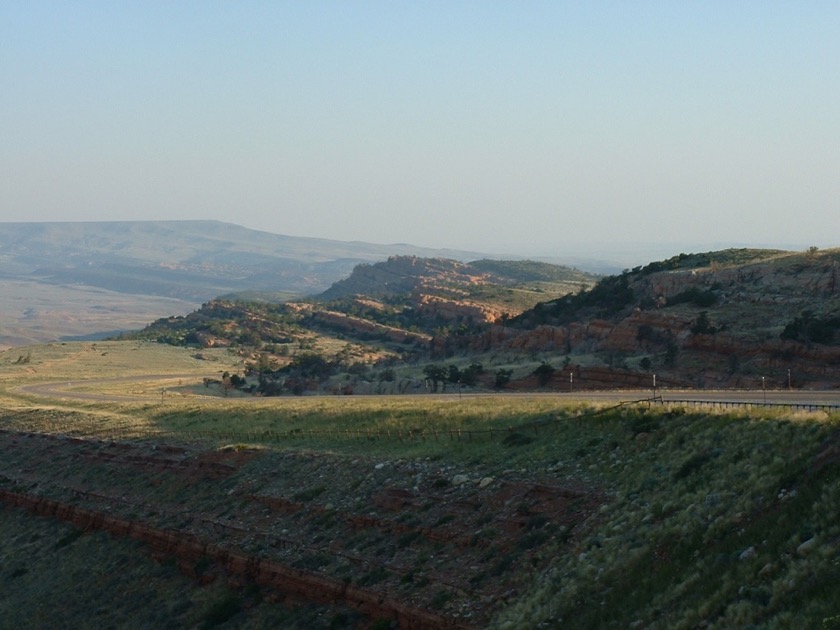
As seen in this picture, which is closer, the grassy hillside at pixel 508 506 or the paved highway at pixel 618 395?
the grassy hillside at pixel 508 506

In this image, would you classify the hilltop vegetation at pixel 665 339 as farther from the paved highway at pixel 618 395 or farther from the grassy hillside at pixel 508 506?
the grassy hillside at pixel 508 506

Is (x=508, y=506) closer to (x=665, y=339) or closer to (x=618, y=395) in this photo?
(x=618, y=395)

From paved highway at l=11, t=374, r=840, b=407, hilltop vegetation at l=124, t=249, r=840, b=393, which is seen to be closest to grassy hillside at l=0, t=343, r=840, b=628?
paved highway at l=11, t=374, r=840, b=407

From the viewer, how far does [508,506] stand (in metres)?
21.5

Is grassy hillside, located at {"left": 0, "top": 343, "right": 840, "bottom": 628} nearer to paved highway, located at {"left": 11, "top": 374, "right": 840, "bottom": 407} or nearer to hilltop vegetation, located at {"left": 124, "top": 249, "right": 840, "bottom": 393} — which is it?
paved highway, located at {"left": 11, "top": 374, "right": 840, "bottom": 407}

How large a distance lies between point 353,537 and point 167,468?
43.5 ft

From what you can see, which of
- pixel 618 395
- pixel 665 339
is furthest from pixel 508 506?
pixel 665 339

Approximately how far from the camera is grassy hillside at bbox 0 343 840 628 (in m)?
14.7

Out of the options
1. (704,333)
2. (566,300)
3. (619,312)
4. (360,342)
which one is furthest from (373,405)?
(360,342)

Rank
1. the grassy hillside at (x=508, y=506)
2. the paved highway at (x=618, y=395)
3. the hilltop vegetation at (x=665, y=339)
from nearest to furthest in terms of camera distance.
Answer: the grassy hillside at (x=508, y=506)
the paved highway at (x=618, y=395)
the hilltop vegetation at (x=665, y=339)

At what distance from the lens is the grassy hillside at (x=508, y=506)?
48.2 feet

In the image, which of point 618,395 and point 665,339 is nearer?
point 618,395

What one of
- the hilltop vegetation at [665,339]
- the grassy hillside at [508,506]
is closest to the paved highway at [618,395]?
the grassy hillside at [508,506]

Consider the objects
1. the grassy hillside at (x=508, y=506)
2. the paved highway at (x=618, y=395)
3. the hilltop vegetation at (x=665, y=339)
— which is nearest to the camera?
the grassy hillside at (x=508, y=506)
